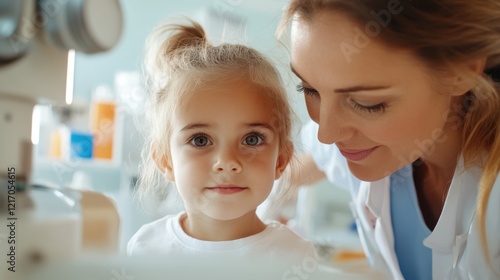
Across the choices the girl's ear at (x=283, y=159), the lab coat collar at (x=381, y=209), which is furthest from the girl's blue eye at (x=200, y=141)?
the lab coat collar at (x=381, y=209)

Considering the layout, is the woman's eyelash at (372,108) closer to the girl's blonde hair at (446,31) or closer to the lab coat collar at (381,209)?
the girl's blonde hair at (446,31)

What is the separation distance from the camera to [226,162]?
1.79 feet

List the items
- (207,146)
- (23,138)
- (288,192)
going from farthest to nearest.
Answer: (288,192)
(207,146)
(23,138)

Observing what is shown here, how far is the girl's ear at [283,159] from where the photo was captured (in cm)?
62

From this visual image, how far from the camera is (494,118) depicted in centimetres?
65

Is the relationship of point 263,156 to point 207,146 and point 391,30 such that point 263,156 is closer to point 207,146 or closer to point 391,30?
point 207,146

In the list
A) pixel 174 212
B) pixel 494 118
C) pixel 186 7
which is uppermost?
pixel 186 7

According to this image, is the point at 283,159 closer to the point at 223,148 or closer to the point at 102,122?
the point at 223,148

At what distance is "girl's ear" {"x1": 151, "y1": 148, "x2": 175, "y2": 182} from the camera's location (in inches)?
21.9

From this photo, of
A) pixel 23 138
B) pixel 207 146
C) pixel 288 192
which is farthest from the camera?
pixel 288 192

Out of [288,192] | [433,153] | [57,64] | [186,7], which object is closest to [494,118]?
[433,153]

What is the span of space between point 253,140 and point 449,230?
323 mm

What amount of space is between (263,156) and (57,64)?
0.84ft

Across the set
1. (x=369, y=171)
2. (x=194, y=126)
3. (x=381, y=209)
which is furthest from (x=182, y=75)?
(x=381, y=209)
